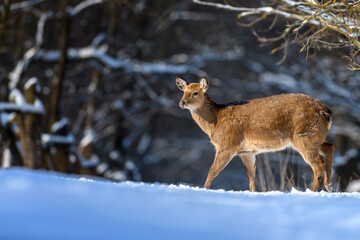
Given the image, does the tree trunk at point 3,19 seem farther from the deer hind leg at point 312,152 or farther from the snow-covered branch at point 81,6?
the deer hind leg at point 312,152

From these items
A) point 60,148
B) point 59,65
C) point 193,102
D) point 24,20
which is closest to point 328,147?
point 193,102

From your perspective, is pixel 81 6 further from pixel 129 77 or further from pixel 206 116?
pixel 206 116

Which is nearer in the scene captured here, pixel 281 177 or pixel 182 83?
pixel 182 83

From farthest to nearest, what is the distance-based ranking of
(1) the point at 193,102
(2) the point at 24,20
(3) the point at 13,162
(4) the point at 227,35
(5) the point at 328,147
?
(4) the point at 227,35, (2) the point at 24,20, (3) the point at 13,162, (1) the point at 193,102, (5) the point at 328,147

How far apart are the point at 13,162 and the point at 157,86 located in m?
8.42

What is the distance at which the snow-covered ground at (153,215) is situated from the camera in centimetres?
297

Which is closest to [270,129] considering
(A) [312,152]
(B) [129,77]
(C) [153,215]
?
(A) [312,152]

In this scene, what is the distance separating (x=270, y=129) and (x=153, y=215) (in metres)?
3.76

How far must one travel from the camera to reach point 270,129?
22.7 ft

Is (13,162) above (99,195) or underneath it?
underneath

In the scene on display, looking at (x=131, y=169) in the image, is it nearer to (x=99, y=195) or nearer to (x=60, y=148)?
(x=60, y=148)

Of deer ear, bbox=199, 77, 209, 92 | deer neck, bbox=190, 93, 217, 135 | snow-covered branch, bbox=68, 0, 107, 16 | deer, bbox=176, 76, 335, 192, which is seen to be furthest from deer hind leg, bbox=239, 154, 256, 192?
snow-covered branch, bbox=68, 0, 107, 16

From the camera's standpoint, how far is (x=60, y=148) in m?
13.8

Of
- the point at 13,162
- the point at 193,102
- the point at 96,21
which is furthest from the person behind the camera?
the point at 96,21
